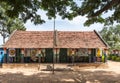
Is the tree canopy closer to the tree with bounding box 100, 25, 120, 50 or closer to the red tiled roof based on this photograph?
the red tiled roof

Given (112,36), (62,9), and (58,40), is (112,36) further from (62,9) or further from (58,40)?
(62,9)

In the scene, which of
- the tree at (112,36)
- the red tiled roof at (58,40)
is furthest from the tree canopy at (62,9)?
the tree at (112,36)

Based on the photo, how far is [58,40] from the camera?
35.3 meters

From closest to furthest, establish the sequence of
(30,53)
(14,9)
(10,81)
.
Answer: (14,9), (10,81), (30,53)

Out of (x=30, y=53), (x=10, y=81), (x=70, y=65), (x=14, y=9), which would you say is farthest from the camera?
(x=30, y=53)

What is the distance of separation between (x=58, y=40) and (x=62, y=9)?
18.6 metres

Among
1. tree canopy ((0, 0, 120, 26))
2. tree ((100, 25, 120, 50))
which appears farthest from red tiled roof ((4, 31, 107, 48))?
tree ((100, 25, 120, 50))

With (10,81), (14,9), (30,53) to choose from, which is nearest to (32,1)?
(14,9)

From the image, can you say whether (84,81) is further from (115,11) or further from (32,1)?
(32,1)

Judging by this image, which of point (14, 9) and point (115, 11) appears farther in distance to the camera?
point (115, 11)

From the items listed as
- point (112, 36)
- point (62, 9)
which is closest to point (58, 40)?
point (62, 9)

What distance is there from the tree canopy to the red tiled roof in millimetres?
14875

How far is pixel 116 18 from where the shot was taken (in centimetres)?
1897

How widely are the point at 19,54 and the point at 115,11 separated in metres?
20.0
